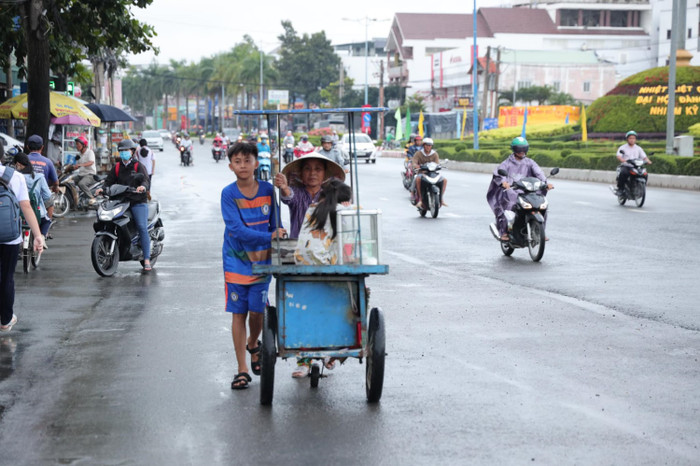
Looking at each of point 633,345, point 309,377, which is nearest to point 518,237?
point 633,345

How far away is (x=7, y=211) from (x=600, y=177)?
29137 millimetres

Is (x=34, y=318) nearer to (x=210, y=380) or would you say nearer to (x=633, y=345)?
(x=210, y=380)

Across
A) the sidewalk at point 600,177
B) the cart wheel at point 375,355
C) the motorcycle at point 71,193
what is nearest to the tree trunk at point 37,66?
the motorcycle at point 71,193

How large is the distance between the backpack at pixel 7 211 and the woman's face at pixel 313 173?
102 inches

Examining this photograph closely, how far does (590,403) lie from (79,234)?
13501mm

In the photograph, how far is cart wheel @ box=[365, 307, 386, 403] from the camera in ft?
19.5

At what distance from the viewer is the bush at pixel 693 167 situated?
30.4 m

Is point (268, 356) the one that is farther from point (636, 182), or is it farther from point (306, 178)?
point (636, 182)

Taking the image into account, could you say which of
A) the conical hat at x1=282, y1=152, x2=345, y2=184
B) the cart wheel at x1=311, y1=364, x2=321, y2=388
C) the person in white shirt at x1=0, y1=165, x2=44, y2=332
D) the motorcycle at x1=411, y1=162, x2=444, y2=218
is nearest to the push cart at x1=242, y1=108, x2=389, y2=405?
the cart wheel at x1=311, y1=364, x2=321, y2=388

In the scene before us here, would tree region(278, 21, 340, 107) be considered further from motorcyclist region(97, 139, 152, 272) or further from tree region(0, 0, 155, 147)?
motorcyclist region(97, 139, 152, 272)

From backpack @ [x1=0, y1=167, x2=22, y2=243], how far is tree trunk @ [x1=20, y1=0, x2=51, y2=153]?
1203 cm

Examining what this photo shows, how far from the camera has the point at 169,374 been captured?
698cm

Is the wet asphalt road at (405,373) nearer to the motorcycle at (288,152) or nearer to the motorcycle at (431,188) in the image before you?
the motorcycle at (431,188)

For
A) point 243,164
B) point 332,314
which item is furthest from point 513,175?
point 332,314
